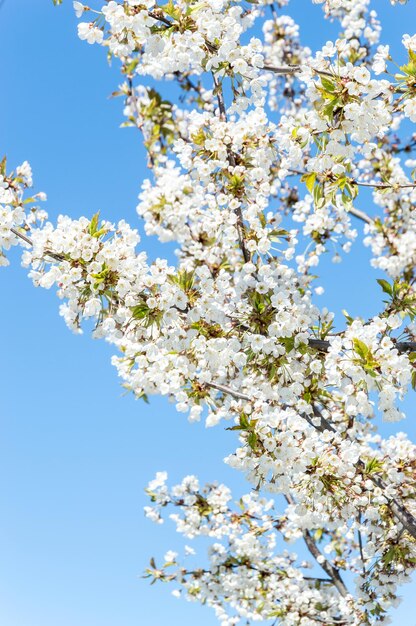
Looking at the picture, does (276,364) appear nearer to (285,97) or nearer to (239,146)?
(239,146)

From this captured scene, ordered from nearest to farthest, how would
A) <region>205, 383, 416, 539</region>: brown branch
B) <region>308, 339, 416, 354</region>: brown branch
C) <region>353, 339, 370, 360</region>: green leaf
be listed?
<region>353, 339, 370, 360</region>: green leaf, <region>308, 339, 416, 354</region>: brown branch, <region>205, 383, 416, 539</region>: brown branch

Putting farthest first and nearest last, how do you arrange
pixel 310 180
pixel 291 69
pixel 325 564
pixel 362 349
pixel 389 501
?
pixel 325 564 → pixel 389 501 → pixel 291 69 → pixel 310 180 → pixel 362 349

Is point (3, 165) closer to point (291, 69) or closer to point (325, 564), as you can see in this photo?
point (291, 69)

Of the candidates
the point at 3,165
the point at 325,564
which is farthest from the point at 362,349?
the point at 325,564

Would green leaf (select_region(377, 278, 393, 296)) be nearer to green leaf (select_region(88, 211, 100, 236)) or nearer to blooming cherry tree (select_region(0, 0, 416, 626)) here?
blooming cherry tree (select_region(0, 0, 416, 626))

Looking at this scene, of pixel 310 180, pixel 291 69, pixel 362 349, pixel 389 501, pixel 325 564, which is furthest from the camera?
pixel 325 564

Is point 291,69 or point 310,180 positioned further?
point 291,69

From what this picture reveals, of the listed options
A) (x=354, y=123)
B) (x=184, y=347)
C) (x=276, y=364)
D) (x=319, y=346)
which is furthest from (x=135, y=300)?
(x=354, y=123)

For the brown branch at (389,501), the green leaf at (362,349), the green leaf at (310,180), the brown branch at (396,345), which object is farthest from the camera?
the brown branch at (389,501)

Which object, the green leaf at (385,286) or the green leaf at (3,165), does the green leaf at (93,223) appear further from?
the green leaf at (385,286)

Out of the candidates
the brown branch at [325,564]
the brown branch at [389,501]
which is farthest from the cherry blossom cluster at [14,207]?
the brown branch at [325,564]

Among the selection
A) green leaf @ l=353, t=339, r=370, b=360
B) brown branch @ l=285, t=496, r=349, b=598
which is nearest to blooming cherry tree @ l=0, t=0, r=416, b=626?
green leaf @ l=353, t=339, r=370, b=360

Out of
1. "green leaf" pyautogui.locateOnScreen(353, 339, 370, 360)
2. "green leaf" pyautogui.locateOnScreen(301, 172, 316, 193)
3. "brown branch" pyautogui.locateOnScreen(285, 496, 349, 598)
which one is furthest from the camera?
"brown branch" pyautogui.locateOnScreen(285, 496, 349, 598)

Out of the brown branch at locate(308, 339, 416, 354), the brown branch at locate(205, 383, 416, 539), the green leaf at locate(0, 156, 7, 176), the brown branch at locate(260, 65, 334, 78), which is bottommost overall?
the brown branch at locate(205, 383, 416, 539)
